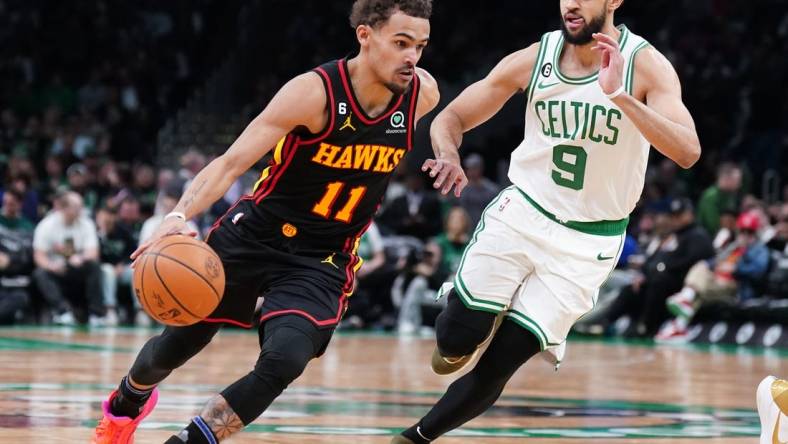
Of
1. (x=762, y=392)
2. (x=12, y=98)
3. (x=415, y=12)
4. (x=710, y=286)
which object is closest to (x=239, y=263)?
(x=415, y=12)

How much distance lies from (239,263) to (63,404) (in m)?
2.48

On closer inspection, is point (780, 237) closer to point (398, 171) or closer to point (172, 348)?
point (398, 171)

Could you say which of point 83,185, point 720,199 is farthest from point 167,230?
point 83,185

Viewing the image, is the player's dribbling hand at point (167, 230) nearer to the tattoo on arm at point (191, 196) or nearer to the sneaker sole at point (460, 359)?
the tattoo on arm at point (191, 196)

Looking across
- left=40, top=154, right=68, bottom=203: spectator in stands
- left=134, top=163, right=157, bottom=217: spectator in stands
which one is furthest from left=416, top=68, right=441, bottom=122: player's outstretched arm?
left=40, top=154, right=68, bottom=203: spectator in stands

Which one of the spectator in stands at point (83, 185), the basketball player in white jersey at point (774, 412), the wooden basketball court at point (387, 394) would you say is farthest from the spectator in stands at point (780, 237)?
the basketball player in white jersey at point (774, 412)

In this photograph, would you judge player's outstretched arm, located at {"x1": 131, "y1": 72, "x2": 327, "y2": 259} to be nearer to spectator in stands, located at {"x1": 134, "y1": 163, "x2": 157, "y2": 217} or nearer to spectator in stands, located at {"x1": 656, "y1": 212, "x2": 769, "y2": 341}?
spectator in stands, located at {"x1": 656, "y1": 212, "x2": 769, "y2": 341}

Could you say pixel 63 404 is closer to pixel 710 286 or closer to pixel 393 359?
pixel 393 359

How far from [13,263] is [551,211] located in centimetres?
1156

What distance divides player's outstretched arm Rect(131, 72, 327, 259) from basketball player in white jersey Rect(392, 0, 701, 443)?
1.71 feet

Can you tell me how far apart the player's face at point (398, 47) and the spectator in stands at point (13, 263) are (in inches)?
449

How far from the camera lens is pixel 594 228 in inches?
240

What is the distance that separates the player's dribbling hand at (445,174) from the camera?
5.73 meters

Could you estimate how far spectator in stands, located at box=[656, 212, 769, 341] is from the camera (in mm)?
15969
